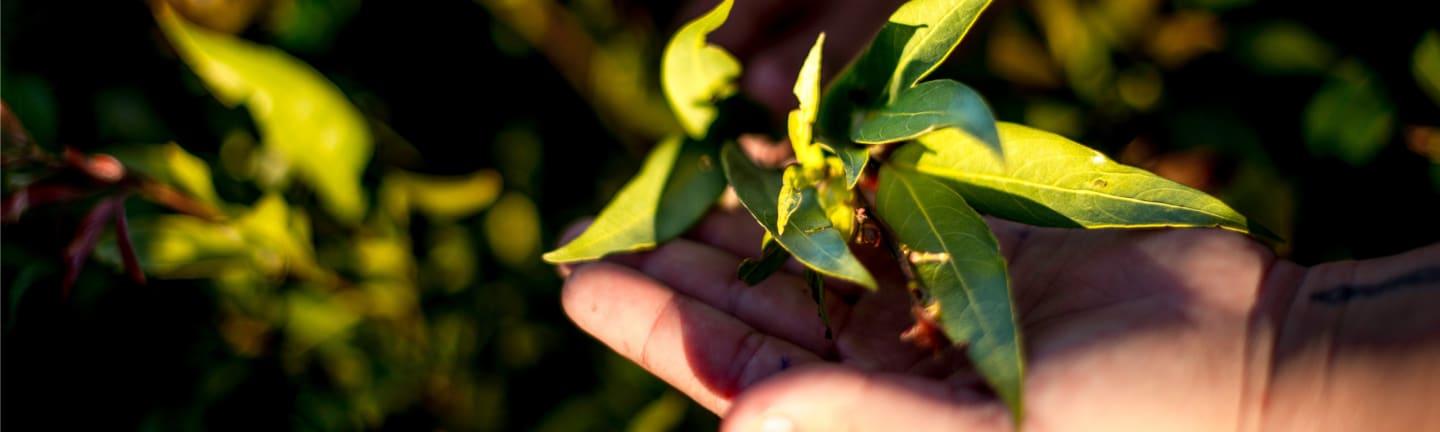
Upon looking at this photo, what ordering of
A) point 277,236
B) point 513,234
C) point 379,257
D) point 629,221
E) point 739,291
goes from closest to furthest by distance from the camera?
point 629,221, point 739,291, point 277,236, point 379,257, point 513,234

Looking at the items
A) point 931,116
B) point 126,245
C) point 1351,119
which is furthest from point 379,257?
point 1351,119

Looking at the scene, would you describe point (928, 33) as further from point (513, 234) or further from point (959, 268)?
point (513, 234)

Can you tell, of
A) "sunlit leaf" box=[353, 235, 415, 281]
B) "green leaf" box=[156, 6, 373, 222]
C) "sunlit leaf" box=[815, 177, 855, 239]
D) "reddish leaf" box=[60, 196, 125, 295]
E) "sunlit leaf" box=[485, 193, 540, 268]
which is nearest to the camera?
"sunlit leaf" box=[815, 177, 855, 239]

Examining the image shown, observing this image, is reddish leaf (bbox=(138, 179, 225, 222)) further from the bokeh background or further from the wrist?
the wrist

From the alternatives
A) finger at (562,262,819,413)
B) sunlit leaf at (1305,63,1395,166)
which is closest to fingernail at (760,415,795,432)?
finger at (562,262,819,413)

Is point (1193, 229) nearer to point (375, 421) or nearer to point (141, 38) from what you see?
point (375, 421)

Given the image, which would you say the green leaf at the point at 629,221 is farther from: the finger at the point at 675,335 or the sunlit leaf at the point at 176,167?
the sunlit leaf at the point at 176,167
